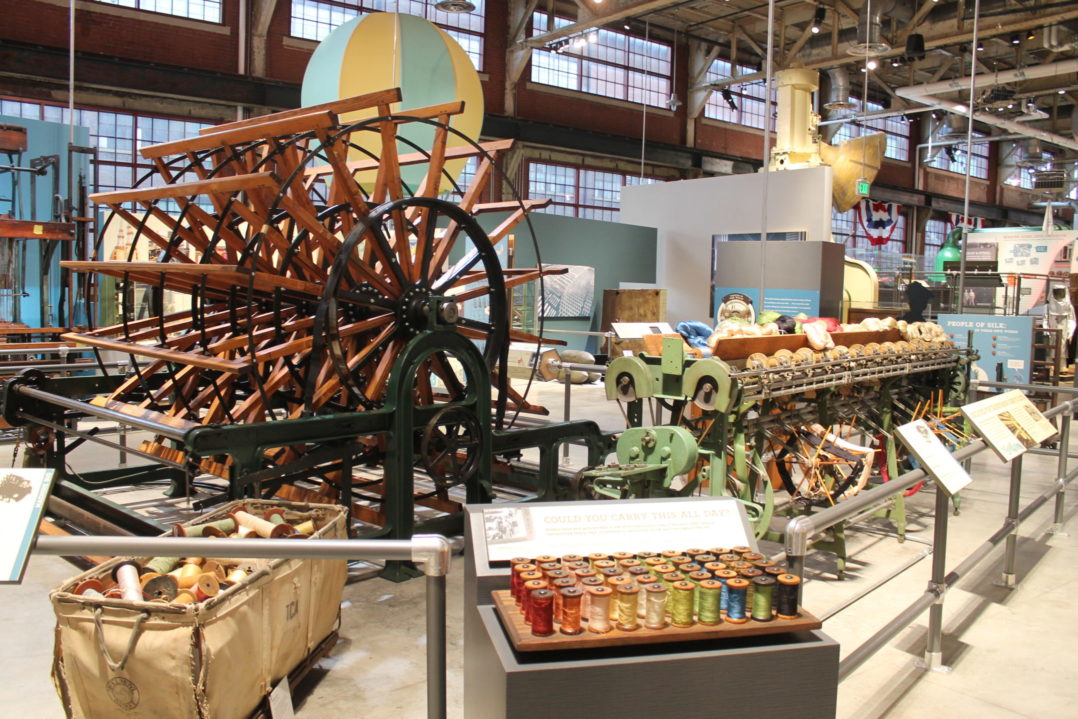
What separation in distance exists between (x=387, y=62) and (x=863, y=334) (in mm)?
4025

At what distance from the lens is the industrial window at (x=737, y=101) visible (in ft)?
72.8

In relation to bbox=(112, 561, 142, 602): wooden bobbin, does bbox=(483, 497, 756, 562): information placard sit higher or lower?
higher

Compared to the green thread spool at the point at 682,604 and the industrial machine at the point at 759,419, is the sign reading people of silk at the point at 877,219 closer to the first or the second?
the industrial machine at the point at 759,419

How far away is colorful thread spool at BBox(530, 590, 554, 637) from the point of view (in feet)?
5.68

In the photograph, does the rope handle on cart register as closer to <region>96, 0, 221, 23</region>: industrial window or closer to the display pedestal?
the display pedestal

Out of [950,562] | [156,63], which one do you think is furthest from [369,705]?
[156,63]

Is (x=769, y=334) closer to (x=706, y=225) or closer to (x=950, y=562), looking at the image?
(x=950, y=562)

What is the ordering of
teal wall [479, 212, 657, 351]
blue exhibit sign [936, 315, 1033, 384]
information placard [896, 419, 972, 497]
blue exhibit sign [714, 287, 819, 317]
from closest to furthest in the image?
information placard [896, 419, 972, 497] < blue exhibit sign [936, 315, 1033, 384] < blue exhibit sign [714, 287, 819, 317] < teal wall [479, 212, 657, 351]

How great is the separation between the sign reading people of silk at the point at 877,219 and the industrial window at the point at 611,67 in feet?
26.7

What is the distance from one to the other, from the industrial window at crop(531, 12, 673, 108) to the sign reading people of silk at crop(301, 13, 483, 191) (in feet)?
39.6

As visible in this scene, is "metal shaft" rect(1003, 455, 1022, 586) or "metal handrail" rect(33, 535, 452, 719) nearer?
"metal handrail" rect(33, 535, 452, 719)

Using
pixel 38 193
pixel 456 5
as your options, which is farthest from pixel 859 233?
pixel 38 193

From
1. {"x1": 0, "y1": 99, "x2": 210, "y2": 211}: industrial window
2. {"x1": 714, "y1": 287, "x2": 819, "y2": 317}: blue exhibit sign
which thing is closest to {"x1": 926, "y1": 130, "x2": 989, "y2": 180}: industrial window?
{"x1": 714, "y1": 287, "x2": 819, "y2": 317}: blue exhibit sign

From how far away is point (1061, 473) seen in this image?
545 centimetres
